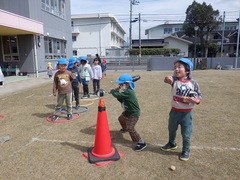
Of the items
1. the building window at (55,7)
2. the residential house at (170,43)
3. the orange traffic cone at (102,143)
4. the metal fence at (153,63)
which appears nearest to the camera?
the orange traffic cone at (102,143)

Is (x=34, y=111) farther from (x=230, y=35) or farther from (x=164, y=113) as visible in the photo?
(x=230, y=35)

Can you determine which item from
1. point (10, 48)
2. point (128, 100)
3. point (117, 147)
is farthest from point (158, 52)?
point (117, 147)

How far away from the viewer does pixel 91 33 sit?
40625mm

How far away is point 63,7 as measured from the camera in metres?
19.3

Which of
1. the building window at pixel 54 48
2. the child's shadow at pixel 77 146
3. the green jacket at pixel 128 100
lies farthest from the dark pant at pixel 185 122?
the building window at pixel 54 48

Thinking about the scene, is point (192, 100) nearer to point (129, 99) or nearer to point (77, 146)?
point (129, 99)

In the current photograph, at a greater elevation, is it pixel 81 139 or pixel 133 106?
pixel 133 106

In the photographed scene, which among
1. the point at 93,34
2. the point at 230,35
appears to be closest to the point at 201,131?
the point at 93,34

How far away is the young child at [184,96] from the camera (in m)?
2.94

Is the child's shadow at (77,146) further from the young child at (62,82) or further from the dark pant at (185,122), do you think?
the dark pant at (185,122)

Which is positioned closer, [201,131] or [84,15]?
[201,131]

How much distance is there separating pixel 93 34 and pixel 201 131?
3899 cm

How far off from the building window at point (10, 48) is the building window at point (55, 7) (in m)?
3.59

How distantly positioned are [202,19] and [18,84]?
3283 centimetres
